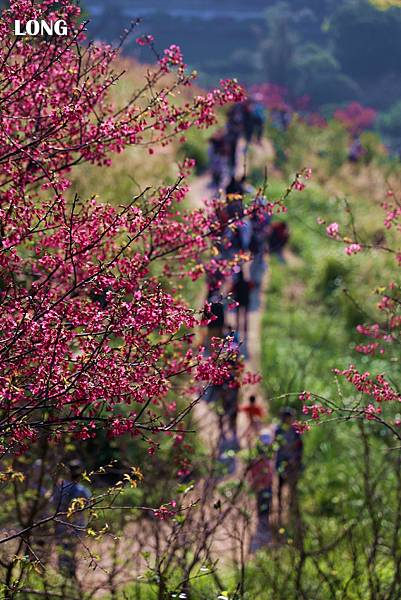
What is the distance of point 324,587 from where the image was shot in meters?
6.88

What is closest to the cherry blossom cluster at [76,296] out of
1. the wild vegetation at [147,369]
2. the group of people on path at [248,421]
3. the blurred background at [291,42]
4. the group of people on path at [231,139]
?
the wild vegetation at [147,369]

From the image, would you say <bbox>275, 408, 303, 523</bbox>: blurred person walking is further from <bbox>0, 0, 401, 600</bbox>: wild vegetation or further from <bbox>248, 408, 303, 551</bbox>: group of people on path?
<bbox>0, 0, 401, 600</bbox>: wild vegetation

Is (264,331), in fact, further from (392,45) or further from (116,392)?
(392,45)

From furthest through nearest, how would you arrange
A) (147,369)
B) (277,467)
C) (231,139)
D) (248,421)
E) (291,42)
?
(291,42) → (231,139) → (248,421) → (277,467) → (147,369)

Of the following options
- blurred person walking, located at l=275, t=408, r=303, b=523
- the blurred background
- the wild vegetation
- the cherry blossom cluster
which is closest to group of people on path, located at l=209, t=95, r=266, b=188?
the wild vegetation

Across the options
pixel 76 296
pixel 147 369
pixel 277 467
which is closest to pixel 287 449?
pixel 277 467

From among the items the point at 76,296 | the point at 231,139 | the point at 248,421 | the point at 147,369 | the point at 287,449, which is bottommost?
the point at 147,369

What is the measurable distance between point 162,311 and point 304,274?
12.5 metres

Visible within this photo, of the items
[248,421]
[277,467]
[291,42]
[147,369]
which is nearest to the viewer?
[147,369]

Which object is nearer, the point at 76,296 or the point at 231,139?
the point at 76,296

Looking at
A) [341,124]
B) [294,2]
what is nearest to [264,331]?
[341,124]

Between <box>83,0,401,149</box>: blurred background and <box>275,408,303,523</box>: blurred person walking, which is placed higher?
<box>83,0,401,149</box>: blurred background

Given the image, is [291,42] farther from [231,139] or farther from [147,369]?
[147,369]

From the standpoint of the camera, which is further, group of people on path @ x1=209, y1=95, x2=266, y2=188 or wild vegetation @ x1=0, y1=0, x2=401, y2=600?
group of people on path @ x1=209, y1=95, x2=266, y2=188
